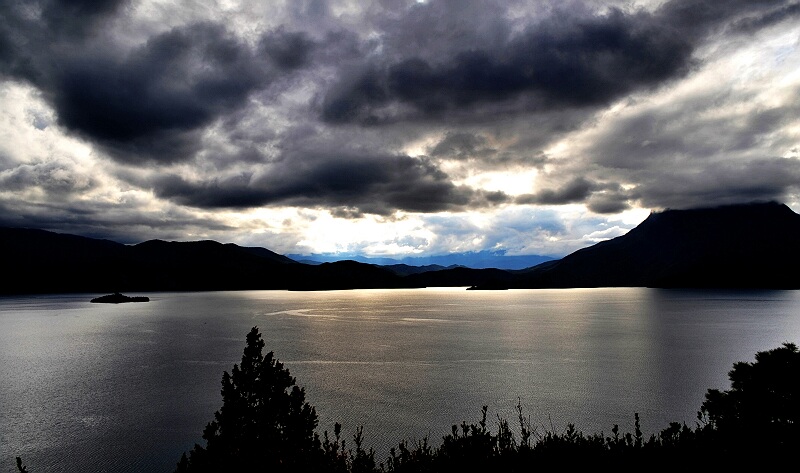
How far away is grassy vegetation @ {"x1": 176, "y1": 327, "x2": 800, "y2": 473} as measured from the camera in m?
11.4

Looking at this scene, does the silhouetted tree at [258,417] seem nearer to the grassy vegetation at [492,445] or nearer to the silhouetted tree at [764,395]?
the grassy vegetation at [492,445]

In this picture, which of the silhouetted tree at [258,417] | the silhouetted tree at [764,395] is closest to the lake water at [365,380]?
the silhouetted tree at [258,417]

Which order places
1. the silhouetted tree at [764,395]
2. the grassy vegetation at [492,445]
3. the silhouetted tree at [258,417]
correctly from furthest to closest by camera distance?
the silhouetted tree at [764,395]
the silhouetted tree at [258,417]
the grassy vegetation at [492,445]

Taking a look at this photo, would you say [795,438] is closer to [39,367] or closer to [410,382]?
[410,382]

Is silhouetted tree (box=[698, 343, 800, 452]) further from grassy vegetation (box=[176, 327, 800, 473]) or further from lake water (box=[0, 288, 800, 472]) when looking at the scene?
lake water (box=[0, 288, 800, 472])

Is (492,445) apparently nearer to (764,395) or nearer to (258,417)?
(258,417)

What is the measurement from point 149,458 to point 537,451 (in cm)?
2850

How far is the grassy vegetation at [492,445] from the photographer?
1139cm

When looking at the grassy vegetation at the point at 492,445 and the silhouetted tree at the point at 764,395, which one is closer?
the grassy vegetation at the point at 492,445

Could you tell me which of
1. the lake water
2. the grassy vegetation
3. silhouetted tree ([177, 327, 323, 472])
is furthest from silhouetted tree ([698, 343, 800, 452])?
the lake water

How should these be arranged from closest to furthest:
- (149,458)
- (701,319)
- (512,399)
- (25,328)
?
(149,458) → (512,399) → (25,328) → (701,319)

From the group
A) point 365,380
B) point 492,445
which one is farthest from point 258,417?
point 365,380

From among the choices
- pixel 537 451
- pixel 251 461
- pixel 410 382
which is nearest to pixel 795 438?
pixel 537 451

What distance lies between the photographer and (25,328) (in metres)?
124
